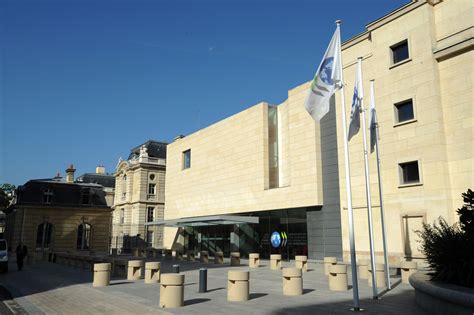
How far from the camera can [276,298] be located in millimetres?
12773

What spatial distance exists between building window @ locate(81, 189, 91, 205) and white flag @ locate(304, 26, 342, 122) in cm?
4869

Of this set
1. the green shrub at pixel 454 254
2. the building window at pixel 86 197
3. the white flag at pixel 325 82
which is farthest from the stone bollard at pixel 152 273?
the building window at pixel 86 197

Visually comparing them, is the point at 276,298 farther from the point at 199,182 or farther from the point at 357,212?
the point at 199,182

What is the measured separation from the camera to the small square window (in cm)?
2191

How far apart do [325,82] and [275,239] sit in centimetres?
2115

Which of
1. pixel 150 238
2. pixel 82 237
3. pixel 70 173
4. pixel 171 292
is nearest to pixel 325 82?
pixel 171 292

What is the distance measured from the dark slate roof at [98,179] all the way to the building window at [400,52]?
2427 inches

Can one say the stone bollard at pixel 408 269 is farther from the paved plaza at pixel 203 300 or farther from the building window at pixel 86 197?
the building window at pixel 86 197

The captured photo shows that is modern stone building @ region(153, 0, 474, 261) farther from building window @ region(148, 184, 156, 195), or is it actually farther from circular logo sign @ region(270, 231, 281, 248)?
building window @ region(148, 184, 156, 195)

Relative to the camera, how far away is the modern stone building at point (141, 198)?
55594 millimetres

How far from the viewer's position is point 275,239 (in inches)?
1204

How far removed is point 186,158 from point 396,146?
26.9 m

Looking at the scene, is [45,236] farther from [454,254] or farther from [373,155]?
[454,254]

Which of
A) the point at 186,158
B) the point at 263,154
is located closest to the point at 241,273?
the point at 263,154
